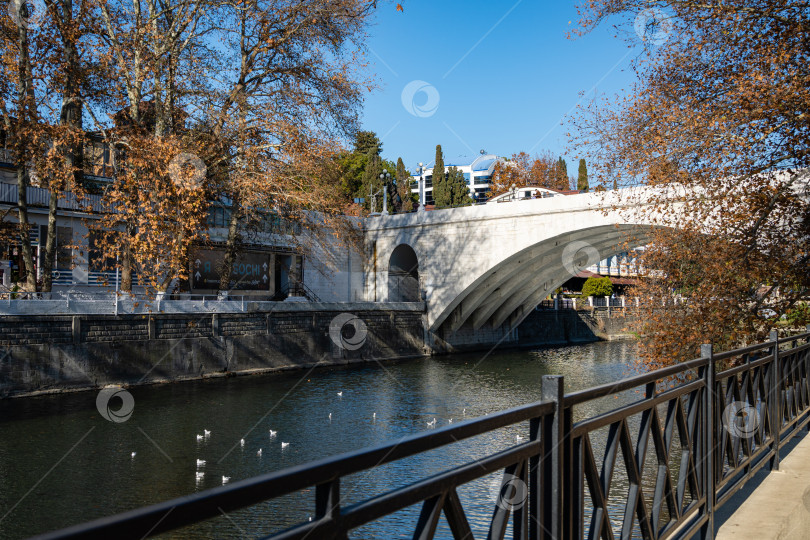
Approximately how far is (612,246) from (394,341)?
29.4 feet

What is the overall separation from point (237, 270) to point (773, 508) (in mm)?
24547

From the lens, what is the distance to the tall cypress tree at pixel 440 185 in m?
53.2

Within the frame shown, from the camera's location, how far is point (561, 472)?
83.1 inches

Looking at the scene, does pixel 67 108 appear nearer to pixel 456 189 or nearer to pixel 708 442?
pixel 708 442

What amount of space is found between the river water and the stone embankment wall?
0.64 metres

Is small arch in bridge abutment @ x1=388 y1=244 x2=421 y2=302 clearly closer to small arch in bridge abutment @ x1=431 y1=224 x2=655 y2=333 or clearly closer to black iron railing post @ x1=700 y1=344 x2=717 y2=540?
small arch in bridge abutment @ x1=431 y1=224 x2=655 y2=333

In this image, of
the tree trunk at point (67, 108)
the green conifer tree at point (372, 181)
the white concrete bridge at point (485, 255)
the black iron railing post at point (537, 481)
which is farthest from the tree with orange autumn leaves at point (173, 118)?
the green conifer tree at point (372, 181)

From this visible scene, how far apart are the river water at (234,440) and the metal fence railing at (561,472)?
11.2 feet

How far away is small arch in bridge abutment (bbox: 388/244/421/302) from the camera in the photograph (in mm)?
29828

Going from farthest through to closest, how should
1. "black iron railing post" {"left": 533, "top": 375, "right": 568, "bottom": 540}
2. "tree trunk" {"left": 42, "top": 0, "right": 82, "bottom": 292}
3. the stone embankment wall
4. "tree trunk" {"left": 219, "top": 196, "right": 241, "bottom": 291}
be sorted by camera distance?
"tree trunk" {"left": 219, "top": 196, "right": 241, "bottom": 291}
"tree trunk" {"left": 42, "top": 0, "right": 82, "bottom": 292}
the stone embankment wall
"black iron railing post" {"left": 533, "top": 375, "right": 568, "bottom": 540}

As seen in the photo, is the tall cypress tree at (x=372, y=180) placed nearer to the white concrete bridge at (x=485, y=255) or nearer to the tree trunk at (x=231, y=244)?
the white concrete bridge at (x=485, y=255)

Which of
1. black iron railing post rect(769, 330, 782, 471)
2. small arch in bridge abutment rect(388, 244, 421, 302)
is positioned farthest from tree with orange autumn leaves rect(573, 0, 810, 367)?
small arch in bridge abutment rect(388, 244, 421, 302)

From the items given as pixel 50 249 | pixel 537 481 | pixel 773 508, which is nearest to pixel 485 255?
pixel 50 249

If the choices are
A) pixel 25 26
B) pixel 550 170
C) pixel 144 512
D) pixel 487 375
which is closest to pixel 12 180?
pixel 25 26
